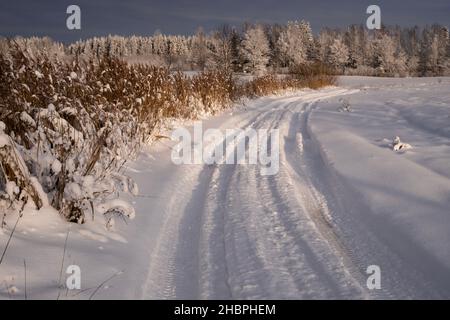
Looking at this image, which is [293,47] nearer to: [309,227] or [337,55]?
[337,55]

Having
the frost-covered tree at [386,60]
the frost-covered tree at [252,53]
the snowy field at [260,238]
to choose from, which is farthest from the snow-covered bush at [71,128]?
the frost-covered tree at [386,60]

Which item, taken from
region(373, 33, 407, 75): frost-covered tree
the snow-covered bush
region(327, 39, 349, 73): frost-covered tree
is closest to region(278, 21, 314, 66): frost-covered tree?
region(327, 39, 349, 73): frost-covered tree

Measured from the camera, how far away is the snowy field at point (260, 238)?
2.68 m

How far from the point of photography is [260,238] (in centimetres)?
342

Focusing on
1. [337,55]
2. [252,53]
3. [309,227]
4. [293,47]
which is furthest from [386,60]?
[309,227]

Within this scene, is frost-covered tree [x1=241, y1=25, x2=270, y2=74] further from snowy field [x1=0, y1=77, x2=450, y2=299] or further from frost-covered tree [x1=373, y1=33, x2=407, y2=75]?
snowy field [x1=0, y1=77, x2=450, y2=299]

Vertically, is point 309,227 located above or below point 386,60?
below

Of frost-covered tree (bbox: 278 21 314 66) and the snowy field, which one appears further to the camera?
frost-covered tree (bbox: 278 21 314 66)

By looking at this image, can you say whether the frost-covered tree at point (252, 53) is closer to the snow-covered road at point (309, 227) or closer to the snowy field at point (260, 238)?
the snow-covered road at point (309, 227)

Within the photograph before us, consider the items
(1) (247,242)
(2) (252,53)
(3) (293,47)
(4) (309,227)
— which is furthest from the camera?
(3) (293,47)

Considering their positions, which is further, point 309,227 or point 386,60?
point 386,60

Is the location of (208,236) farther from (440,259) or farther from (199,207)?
(440,259)

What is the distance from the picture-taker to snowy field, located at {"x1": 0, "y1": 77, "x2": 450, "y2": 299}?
2680mm
